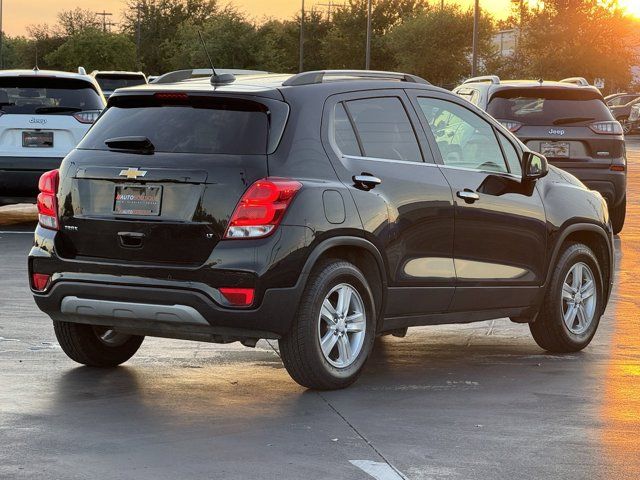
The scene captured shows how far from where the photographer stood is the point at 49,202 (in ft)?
27.2

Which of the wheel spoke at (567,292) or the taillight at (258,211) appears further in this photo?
the wheel spoke at (567,292)

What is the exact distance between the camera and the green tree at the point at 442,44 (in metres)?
99.2

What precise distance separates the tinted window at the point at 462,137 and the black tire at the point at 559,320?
79cm

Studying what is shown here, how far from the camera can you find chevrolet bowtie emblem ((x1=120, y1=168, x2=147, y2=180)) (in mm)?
7866

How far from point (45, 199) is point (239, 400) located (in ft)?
5.21

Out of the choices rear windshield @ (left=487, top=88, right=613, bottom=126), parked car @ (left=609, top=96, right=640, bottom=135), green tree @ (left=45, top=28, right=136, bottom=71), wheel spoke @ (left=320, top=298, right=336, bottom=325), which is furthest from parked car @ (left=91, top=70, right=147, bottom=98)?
green tree @ (left=45, top=28, right=136, bottom=71)

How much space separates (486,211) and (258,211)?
6.28ft

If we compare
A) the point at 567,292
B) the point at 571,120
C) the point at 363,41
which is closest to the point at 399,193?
the point at 567,292

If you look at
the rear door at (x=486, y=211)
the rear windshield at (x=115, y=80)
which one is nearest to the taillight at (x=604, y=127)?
the rear door at (x=486, y=211)

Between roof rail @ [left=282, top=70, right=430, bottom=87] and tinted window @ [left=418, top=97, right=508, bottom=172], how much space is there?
19 cm

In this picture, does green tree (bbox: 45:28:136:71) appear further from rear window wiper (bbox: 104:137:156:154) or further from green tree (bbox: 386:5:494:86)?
rear window wiper (bbox: 104:137:156:154)

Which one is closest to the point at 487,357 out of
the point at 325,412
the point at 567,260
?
the point at 567,260

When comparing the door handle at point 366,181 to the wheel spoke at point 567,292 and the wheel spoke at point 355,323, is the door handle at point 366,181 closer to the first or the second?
the wheel spoke at point 355,323

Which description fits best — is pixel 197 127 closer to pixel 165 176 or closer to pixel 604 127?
pixel 165 176
